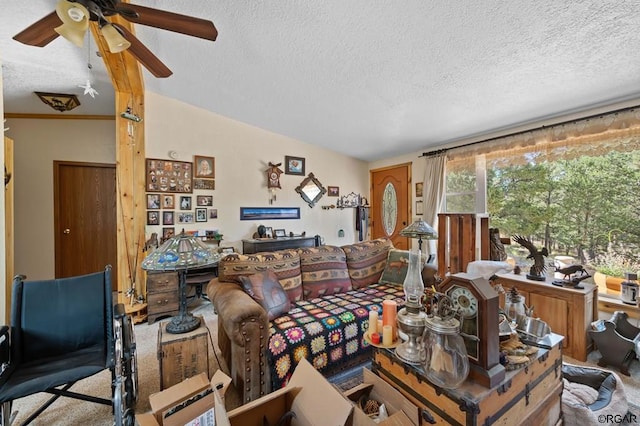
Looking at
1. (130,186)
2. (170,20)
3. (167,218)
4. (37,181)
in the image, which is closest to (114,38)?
(170,20)

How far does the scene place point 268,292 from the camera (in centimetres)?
204

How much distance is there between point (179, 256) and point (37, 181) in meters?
3.91

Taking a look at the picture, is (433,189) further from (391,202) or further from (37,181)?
(37,181)

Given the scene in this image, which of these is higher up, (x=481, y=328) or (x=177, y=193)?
(x=177, y=193)

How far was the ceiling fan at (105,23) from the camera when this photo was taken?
53.4 inches

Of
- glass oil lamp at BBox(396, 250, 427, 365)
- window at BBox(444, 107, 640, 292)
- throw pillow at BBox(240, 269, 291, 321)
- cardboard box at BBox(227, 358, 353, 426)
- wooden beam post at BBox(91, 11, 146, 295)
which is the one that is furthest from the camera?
wooden beam post at BBox(91, 11, 146, 295)

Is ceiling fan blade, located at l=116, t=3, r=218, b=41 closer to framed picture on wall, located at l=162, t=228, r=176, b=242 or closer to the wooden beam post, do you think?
the wooden beam post

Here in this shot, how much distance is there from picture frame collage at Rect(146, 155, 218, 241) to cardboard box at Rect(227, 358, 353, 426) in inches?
124

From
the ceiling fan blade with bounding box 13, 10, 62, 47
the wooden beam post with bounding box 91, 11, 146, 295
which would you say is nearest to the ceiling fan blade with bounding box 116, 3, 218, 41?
the ceiling fan blade with bounding box 13, 10, 62, 47

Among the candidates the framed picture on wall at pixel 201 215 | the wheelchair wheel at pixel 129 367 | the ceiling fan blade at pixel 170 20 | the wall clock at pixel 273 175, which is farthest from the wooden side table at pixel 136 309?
the ceiling fan blade at pixel 170 20

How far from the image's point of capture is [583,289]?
2246 mm

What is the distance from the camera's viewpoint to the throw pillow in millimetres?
1963

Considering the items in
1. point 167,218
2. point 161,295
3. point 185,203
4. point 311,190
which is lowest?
point 161,295

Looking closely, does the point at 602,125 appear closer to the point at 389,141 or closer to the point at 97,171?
the point at 389,141
